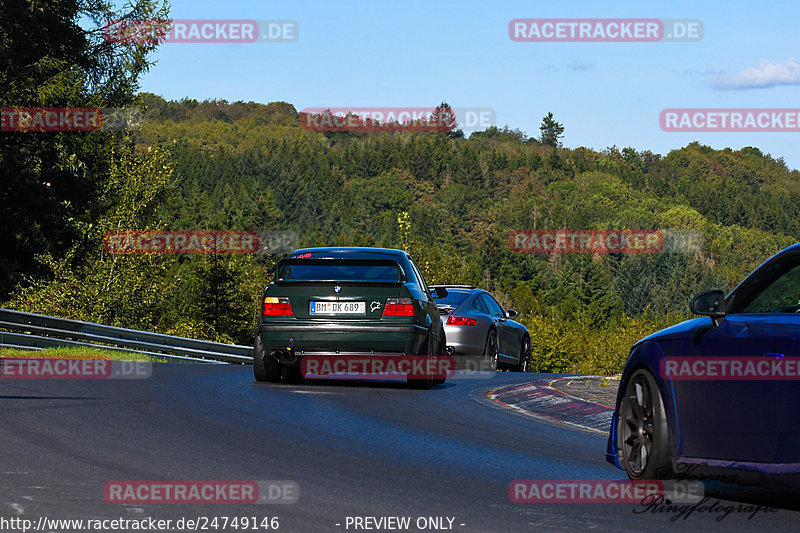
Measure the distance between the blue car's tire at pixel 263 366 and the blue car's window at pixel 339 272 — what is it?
0.89 meters

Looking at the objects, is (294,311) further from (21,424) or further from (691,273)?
(691,273)

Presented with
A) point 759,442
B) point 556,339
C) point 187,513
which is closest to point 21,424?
point 187,513

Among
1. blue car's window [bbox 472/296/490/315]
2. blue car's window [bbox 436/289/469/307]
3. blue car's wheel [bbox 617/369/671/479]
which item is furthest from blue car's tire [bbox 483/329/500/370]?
blue car's wheel [bbox 617/369/671/479]


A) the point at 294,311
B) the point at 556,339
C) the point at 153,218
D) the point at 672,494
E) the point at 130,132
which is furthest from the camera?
the point at 556,339

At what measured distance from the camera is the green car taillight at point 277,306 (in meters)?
14.0

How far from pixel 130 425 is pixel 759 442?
5.71m

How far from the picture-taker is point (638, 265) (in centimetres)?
19825

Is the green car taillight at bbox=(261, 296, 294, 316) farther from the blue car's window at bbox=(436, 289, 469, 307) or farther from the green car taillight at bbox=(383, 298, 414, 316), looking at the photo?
the blue car's window at bbox=(436, 289, 469, 307)

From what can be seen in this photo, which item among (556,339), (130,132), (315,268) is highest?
(130,132)

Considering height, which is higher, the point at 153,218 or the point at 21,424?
the point at 153,218

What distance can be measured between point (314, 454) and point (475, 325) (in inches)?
424

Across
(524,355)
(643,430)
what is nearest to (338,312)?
(643,430)

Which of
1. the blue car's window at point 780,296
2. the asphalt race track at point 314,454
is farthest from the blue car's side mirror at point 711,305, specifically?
the asphalt race track at point 314,454

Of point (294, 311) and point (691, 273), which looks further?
point (691, 273)
